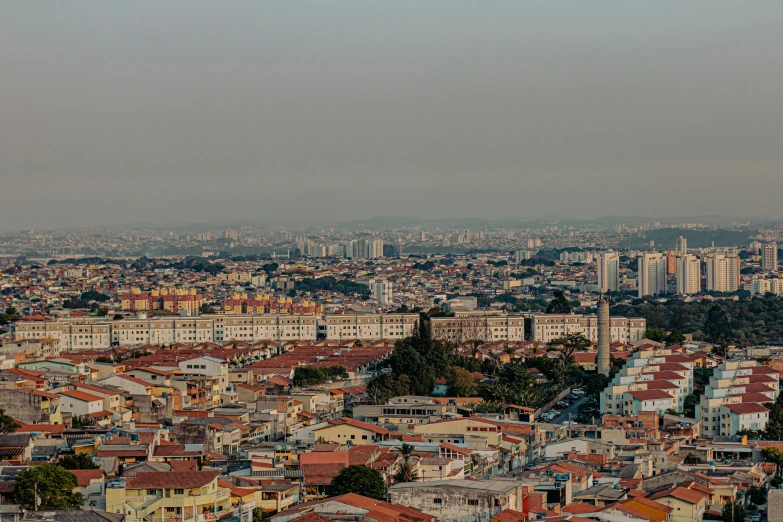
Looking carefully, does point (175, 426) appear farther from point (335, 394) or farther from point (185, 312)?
point (185, 312)

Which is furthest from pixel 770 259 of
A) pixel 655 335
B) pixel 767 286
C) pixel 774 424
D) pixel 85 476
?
pixel 85 476

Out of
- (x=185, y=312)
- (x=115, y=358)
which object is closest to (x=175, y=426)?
(x=115, y=358)

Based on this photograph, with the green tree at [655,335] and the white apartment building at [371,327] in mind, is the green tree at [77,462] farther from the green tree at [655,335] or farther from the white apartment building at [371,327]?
the white apartment building at [371,327]

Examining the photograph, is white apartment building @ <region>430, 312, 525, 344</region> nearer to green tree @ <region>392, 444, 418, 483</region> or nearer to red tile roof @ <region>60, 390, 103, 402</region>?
red tile roof @ <region>60, 390, 103, 402</region>

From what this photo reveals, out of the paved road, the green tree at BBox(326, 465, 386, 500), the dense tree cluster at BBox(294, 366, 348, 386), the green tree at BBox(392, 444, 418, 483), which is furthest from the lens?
the dense tree cluster at BBox(294, 366, 348, 386)

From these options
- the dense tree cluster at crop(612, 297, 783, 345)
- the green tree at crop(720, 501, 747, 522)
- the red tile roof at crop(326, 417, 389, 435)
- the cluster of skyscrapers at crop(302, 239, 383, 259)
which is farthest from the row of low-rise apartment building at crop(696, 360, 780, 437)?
the cluster of skyscrapers at crop(302, 239, 383, 259)

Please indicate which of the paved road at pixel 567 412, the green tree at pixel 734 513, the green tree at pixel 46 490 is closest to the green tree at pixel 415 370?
the paved road at pixel 567 412
